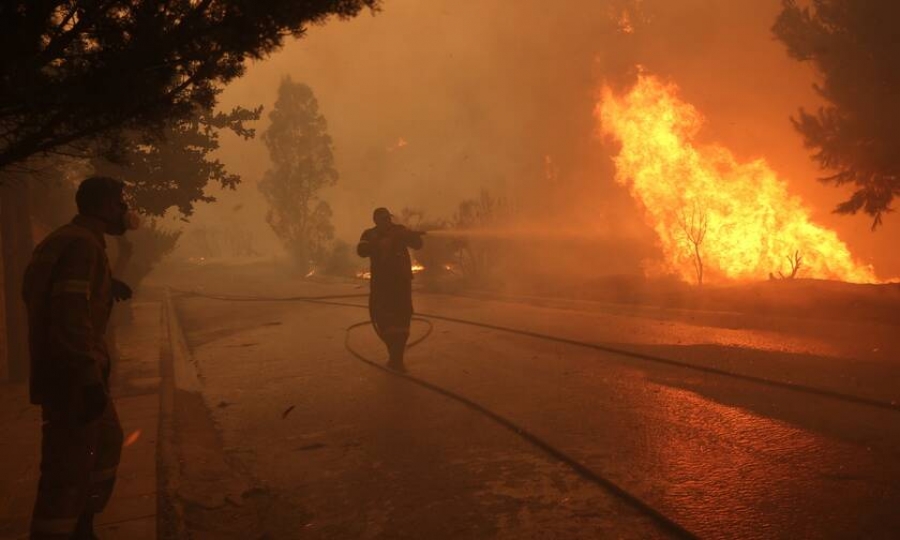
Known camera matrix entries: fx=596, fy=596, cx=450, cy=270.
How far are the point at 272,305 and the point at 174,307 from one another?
14.1 ft

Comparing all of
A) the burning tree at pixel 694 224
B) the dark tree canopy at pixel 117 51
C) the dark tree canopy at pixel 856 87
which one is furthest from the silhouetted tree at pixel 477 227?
the dark tree canopy at pixel 117 51

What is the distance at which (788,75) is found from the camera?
918 inches

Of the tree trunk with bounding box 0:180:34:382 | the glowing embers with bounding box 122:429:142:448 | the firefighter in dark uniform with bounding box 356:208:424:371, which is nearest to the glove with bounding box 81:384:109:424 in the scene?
the glowing embers with bounding box 122:429:142:448

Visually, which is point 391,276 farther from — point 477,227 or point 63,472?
point 477,227

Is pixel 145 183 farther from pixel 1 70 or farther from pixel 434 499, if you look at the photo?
pixel 434 499

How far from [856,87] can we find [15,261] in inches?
691

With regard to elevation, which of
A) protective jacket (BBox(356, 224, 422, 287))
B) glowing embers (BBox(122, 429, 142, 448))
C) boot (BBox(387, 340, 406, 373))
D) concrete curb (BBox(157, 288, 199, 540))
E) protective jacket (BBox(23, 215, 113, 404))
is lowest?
concrete curb (BBox(157, 288, 199, 540))

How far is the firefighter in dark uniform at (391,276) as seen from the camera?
7.74 meters

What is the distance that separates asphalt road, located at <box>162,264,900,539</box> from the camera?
11.4 ft

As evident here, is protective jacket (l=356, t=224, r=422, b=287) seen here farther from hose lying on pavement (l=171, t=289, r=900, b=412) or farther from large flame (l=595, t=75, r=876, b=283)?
large flame (l=595, t=75, r=876, b=283)

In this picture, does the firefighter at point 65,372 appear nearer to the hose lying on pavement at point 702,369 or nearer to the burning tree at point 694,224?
the hose lying on pavement at point 702,369

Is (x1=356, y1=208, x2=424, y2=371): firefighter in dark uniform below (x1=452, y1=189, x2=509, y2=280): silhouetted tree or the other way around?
below

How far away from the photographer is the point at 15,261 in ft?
26.6

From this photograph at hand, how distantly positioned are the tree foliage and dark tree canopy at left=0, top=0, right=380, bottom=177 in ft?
139
